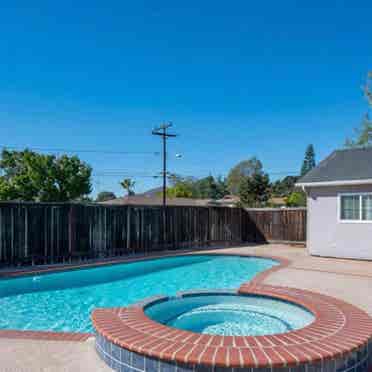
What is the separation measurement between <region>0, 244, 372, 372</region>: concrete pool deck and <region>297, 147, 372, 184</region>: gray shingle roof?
2.84m

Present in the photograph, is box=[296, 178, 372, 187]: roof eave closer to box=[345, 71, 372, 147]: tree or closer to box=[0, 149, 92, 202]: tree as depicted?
box=[345, 71, 372, 147]: tree

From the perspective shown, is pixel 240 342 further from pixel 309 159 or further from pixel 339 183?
pixel 309 159

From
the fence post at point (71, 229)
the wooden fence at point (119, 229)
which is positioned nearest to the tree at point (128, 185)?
the wooden fence at point (119, 229)

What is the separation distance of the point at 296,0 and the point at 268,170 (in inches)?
1220

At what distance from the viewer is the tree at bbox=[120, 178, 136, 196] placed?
55119mm

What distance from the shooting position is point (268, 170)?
137ft

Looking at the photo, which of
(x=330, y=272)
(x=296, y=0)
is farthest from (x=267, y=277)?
(x=296, y=0)

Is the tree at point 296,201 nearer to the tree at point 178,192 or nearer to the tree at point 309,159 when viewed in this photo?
the tree at point 178,192

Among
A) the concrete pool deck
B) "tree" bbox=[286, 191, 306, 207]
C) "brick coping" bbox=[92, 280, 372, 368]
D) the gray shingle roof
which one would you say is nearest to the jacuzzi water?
"brick coping" bbox=[92, 280, 372, 368]

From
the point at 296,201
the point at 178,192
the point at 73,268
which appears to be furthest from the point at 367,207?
the point at 178,192

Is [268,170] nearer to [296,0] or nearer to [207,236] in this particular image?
[207,236]

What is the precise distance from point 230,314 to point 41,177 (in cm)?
3329

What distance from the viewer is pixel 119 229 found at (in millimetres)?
12664

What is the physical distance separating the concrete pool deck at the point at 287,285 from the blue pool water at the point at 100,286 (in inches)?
51.6
